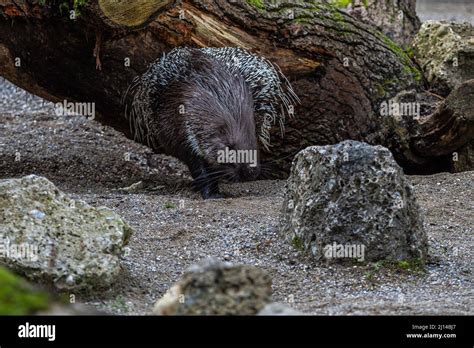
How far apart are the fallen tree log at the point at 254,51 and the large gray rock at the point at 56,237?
6.29ft

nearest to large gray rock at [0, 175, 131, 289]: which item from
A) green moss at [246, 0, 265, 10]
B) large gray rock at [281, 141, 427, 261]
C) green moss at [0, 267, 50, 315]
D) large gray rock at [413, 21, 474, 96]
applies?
large gray rock at [281, 141, 427, 261]

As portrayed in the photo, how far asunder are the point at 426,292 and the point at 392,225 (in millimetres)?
382

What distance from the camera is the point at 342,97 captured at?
6430 mm

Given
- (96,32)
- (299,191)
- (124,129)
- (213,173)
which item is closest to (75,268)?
(299,191)

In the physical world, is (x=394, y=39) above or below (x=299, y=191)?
above

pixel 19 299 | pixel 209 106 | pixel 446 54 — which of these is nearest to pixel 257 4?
pixel 209 106

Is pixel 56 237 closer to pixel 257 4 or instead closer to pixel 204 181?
pixel 204 181

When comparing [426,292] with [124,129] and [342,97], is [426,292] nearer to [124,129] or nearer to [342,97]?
[342,97]

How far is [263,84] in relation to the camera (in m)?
6.04

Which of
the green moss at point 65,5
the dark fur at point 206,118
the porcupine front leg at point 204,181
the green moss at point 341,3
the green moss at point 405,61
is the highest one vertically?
the green moss at point 341,3

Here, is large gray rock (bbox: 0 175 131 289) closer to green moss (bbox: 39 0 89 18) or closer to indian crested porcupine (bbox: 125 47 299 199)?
indian crested porcupine (bbox: 125 47 299 199)
